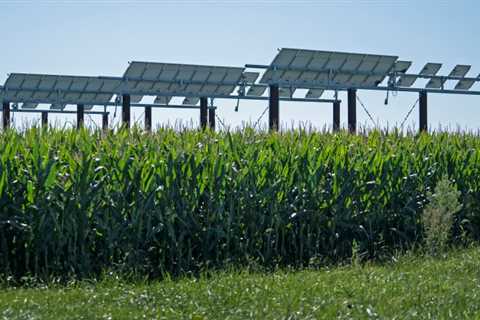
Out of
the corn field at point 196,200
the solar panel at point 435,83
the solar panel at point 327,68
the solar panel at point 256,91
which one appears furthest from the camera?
the solar panel at point 256,91

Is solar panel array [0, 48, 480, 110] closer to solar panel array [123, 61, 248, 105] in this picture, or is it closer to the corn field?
solar panel array [123, 61, 248, 105]

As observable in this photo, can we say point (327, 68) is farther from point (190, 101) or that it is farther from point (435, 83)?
point (190, 101)

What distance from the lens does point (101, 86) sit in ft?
101

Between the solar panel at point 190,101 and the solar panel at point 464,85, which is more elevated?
the solar panel at point 464,85

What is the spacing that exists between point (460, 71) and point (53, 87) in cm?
1481

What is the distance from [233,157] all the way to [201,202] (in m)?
1.02

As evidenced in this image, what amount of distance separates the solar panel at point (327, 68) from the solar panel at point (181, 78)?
12.2ft

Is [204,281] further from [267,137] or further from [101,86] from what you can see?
[101,86]

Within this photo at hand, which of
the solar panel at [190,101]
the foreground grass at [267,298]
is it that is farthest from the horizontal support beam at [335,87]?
the foreground grass at [267,298]

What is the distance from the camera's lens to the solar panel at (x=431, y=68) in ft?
97.8

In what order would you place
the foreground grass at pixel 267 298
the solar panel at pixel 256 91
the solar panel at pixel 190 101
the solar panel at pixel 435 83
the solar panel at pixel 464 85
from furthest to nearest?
the solar panel at pixel 190 101, the solar panel at pixel 256 91, the solar panel at pixel 464 85, the solar panel at pixel 435 83, the foreground grass at pixel 267 298

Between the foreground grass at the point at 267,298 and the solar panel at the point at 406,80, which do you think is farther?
the solar panel at the point at 406,80

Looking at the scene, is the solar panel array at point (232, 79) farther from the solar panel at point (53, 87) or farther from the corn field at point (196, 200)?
the corn field at point (196, 200)

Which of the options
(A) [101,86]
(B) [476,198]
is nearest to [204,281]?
(B) [476,198]
